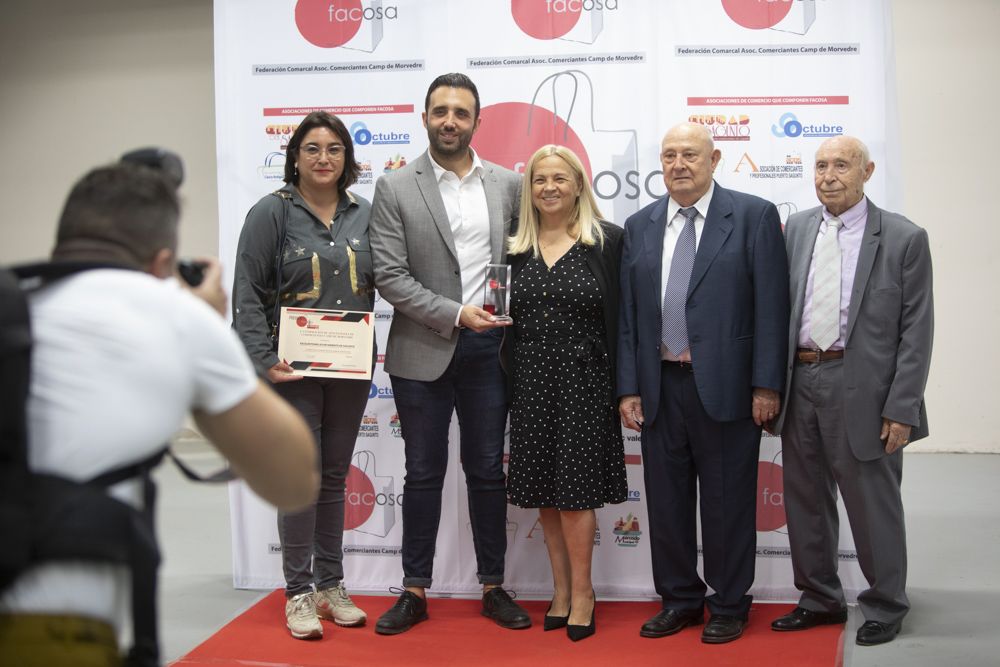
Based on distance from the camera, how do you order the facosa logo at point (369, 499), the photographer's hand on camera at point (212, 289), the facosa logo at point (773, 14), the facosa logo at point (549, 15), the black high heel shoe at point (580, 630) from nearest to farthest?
the photographer's hand on camera at point (212, 289)
the black high heel shoe at point (580, 630)
the facosa logo at point (773, 14)
the facosa logo at point (549, 15)
the facosa logo at point (369, 499)

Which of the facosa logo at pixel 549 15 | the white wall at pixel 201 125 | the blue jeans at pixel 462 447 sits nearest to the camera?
the blue jeans at pixel 462 447

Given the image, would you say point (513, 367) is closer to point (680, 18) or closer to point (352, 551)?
point (352, 551)

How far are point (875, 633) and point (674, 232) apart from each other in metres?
1.52

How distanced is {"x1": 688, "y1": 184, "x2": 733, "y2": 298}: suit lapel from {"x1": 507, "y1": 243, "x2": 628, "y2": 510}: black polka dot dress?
0.35 meters

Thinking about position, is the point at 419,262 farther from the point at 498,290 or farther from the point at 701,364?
the point at 701,364

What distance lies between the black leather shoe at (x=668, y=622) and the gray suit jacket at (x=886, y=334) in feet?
2.71

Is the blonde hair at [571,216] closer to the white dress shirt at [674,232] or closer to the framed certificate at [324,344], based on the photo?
the white dress shirt at [674,232]

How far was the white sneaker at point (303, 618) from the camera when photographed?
3486 mm

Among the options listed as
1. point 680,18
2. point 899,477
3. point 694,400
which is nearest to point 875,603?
point 899,477

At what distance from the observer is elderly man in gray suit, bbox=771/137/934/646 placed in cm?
332

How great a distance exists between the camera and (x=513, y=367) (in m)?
3.57

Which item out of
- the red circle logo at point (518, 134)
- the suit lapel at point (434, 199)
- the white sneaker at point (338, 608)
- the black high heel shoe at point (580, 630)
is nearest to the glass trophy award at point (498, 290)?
the suit lapel at point (434, 199)

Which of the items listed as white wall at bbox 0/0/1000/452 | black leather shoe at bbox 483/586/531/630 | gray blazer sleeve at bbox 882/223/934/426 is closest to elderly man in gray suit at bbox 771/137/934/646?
gray blazer sleeve at bbox 882/223/934/426

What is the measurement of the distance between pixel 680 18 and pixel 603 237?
40.1 inches
